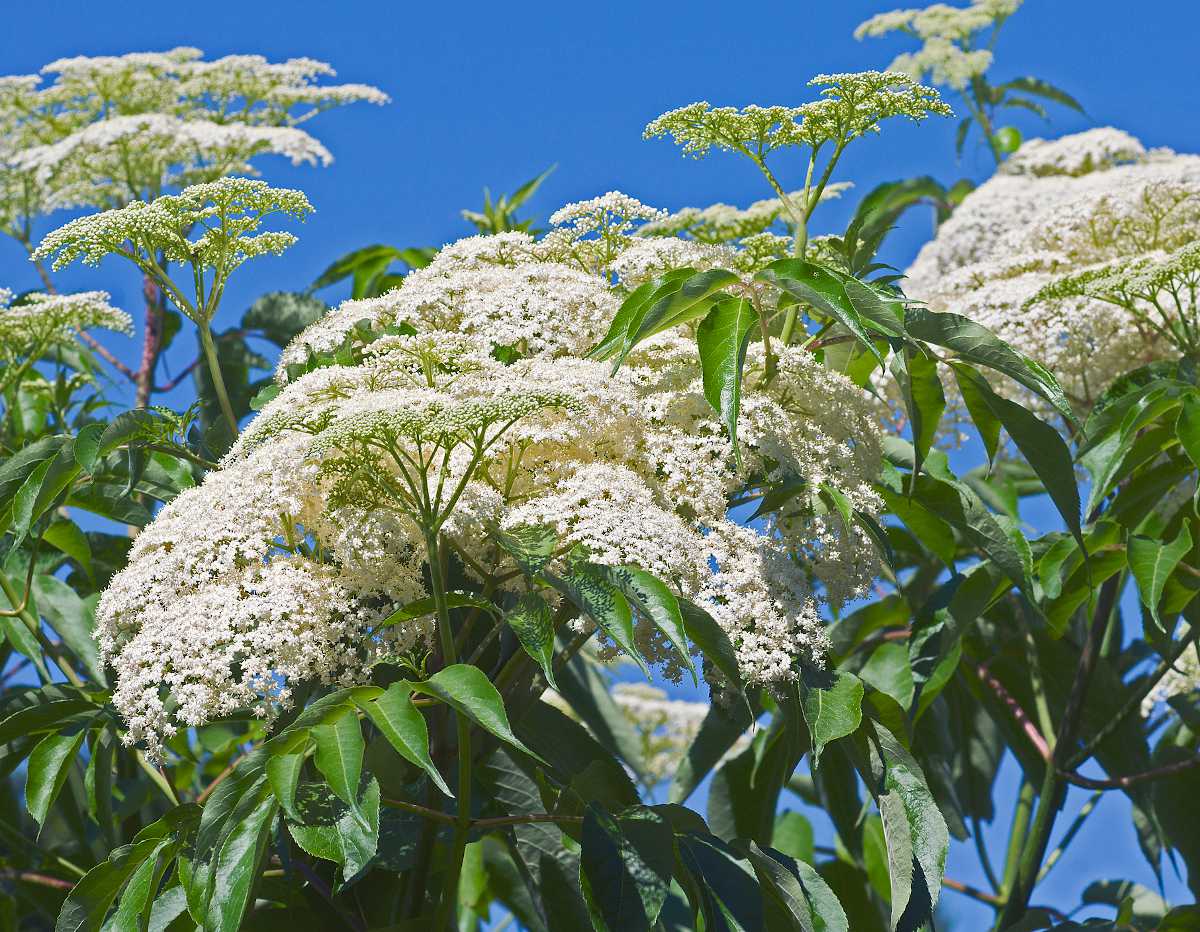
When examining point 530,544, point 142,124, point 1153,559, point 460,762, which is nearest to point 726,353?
point 530,544

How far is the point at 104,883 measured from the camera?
1997 mm

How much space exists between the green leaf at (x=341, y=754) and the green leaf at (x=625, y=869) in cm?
37

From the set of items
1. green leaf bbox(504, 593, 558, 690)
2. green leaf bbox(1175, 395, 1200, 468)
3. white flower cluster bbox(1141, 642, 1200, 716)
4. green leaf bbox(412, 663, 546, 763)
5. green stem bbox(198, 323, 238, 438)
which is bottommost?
green leaf bbox(412, 663, 546, 763)

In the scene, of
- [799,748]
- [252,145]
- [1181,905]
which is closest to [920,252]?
[252,145]

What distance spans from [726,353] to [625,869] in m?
0.66

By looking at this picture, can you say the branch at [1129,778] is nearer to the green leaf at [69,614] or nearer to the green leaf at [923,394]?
the green leaf at [923,394]

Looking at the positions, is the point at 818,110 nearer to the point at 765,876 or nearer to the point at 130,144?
the point at 765,876

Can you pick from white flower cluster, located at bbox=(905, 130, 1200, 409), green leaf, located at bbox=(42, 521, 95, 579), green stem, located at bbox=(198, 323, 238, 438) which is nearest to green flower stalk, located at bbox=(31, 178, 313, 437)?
green stem, located at bbox=(198, 323, 238, 438)

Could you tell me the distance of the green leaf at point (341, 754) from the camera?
1.62m

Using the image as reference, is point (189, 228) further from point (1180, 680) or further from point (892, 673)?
point (1180, 680)

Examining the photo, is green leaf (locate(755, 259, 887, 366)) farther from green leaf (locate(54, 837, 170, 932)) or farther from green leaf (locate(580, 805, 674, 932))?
green leaf (locate(54, 837, 170, 932))

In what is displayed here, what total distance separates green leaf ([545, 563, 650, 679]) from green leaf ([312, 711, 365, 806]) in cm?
28

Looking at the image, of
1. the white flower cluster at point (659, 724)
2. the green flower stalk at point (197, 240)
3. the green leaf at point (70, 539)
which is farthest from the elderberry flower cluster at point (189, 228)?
the white flower cluster at point (659, 724)

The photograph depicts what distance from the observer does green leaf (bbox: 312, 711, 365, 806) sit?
1.62m
